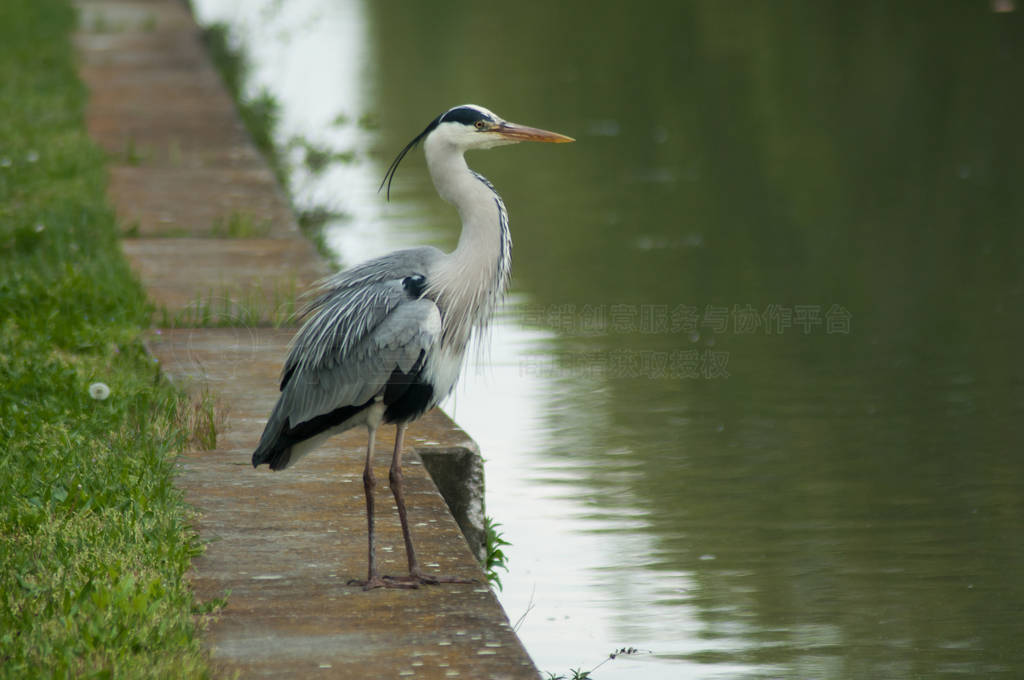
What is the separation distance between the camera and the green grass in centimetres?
392

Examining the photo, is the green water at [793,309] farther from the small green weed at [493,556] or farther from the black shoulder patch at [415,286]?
the black shoulder patch at [415,286]

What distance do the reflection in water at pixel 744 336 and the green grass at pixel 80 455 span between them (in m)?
1.22

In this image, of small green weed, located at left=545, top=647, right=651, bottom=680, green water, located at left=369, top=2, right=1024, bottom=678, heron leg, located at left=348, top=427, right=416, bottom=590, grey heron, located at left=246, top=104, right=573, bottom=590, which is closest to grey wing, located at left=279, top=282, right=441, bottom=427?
grey heron, located at left=246, top=104, right=573, bottom=590

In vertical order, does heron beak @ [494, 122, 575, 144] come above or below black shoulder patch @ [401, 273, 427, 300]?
above

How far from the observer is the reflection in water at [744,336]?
17.2ft

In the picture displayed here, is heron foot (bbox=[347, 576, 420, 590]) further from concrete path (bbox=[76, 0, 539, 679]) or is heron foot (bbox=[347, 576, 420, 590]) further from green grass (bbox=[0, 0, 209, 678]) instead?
green grass (bbox=[0, 0, 209, 678])

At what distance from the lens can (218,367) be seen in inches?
257

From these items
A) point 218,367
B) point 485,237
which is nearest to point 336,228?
point 218,367

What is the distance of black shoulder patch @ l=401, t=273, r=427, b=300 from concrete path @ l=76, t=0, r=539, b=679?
0.72 metres

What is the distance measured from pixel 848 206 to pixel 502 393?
397 centimetres

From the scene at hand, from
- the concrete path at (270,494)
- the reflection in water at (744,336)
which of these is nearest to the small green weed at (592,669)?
the reflection in water at (744,336)

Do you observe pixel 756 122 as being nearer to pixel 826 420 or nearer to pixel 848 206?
pixel 848 206

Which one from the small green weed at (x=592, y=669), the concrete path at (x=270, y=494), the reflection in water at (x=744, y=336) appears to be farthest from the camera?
the reflection in water at (x=744, y=336)

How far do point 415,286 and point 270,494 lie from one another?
0.92m
